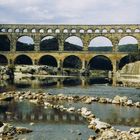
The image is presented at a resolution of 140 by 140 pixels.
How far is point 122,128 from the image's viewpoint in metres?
26.5

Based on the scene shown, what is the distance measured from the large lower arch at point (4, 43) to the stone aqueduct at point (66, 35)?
2276mm

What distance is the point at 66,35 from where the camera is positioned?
129875 mm

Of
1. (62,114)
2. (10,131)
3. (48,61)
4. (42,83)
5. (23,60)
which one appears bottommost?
(10,131)

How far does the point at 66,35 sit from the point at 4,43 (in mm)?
21594

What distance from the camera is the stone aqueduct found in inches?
4882

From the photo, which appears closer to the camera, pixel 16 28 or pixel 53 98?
pixel 53 98

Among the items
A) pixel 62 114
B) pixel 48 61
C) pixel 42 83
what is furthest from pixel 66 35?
pixel 62 114

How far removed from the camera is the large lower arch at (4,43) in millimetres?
134925

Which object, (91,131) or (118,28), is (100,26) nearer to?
(118,28)

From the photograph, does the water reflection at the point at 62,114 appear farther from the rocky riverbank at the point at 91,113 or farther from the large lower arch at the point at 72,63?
the large lower arch at the point at 72,63

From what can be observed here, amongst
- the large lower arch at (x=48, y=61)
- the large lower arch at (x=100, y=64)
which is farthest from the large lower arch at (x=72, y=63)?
the large lower arch at (x=48, y=61)

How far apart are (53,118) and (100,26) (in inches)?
3937

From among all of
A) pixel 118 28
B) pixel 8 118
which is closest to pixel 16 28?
pixel 118 28

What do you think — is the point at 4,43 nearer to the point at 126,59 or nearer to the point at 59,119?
the point at 126,59
